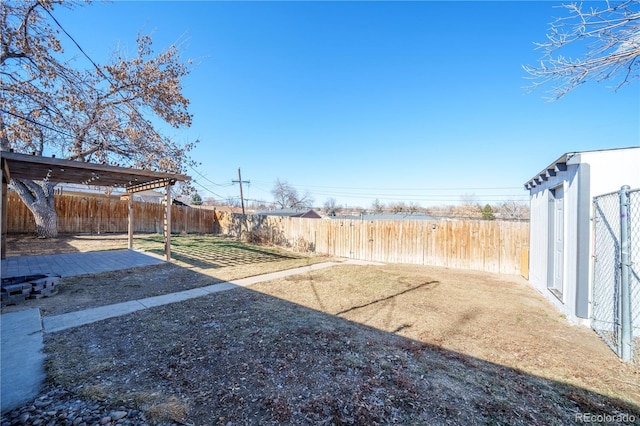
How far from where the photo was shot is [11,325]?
3.39m

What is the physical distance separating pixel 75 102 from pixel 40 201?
6592 mm

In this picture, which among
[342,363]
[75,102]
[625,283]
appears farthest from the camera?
[75,102]

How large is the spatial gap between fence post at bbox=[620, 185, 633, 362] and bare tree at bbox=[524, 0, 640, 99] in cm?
141

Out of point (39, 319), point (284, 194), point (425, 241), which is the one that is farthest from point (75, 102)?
point (284, 194)

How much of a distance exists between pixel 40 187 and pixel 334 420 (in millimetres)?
15440

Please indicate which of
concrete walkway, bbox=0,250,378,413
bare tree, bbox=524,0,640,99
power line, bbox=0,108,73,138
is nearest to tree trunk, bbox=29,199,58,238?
concrete walkway, bbox=0,250,378,413

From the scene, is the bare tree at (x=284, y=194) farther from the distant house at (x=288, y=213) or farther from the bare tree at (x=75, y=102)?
the bare tree at (x=75, y=102)

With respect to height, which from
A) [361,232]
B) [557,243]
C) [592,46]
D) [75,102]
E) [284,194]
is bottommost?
[361,232]

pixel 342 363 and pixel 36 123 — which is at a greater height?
pixel 36 123

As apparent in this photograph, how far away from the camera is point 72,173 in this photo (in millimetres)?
7637

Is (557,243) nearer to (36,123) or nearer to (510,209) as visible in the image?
(36,123)

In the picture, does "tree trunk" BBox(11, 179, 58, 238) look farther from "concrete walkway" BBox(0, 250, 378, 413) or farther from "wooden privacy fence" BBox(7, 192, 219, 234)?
"concrete walkway" BBox(0, 250, 378, 413)

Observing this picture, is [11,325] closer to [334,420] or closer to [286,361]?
[286,361]

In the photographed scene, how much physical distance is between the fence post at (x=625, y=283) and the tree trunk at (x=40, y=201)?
16.6 metres
